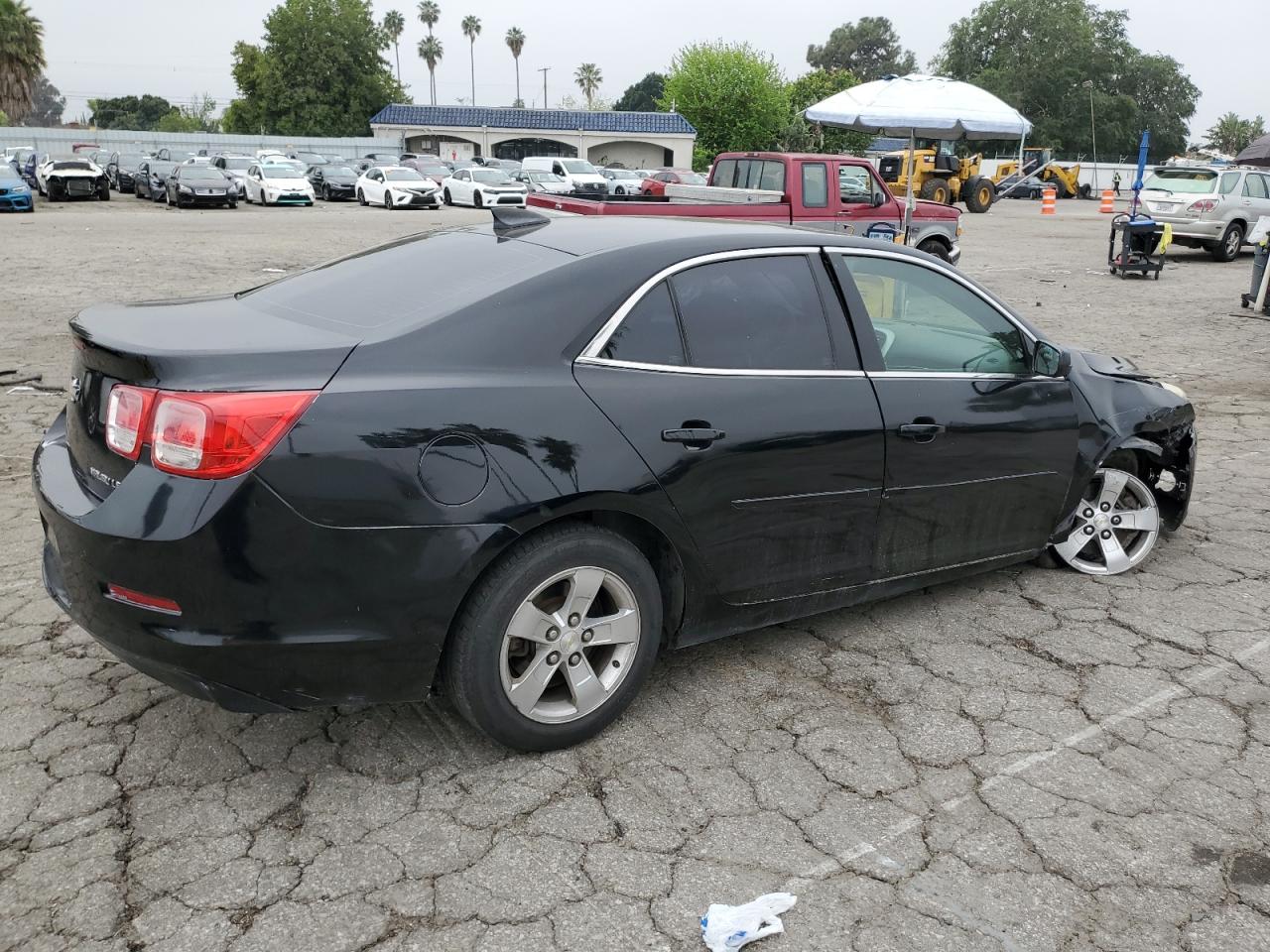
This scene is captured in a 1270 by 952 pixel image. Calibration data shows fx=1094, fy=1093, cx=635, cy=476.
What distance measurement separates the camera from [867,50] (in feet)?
452

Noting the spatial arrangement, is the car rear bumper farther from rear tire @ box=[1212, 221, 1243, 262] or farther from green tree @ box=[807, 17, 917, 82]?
green tree @ box=[807, 17, 917, 82]

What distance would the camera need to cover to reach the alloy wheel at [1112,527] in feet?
16.0

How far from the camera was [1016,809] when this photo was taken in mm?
3094

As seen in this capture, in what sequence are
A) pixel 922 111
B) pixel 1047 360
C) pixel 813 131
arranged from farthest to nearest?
pixel 813 131 < pixel 922 111 < pixel 1047 360

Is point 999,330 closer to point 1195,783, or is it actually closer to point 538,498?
point 1195,783

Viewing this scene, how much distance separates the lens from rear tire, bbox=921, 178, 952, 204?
3703cm

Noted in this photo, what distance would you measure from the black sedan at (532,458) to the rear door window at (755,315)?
0.03 feet

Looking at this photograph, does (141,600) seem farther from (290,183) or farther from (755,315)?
(290,183)

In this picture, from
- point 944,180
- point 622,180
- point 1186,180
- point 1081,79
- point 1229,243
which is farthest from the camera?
point 1081,79

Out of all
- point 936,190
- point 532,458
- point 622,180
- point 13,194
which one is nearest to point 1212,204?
→ point 936,190

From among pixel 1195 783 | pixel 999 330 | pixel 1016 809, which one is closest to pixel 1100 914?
pixel 1016 809

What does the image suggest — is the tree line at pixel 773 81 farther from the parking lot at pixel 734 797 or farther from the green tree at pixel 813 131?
the parking lot at pixel 734 797

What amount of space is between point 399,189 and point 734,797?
31982 millimetres

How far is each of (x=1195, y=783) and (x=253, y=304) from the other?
331 centimetres
